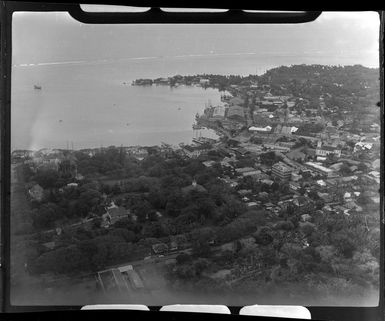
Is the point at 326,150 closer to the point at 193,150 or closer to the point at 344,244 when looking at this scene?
the point at 344,244

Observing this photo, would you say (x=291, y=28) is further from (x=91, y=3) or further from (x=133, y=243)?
(x=133, y=243)

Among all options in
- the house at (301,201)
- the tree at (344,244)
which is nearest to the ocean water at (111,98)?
the house at (301,201)

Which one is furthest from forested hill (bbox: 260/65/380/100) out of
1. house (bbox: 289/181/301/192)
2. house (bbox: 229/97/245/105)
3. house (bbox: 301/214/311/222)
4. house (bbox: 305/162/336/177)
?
house (bbox: 301/214/311/222)

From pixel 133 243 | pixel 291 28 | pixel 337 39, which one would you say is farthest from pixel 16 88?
pixel 337 39

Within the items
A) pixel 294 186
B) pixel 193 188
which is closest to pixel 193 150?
pixel 193 188

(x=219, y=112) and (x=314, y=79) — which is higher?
(x=314, y=79)

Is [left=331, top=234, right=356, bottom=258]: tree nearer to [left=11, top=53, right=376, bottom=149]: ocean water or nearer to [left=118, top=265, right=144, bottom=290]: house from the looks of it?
[left=11, top=53, right=376, bottom=149]: ocean water
